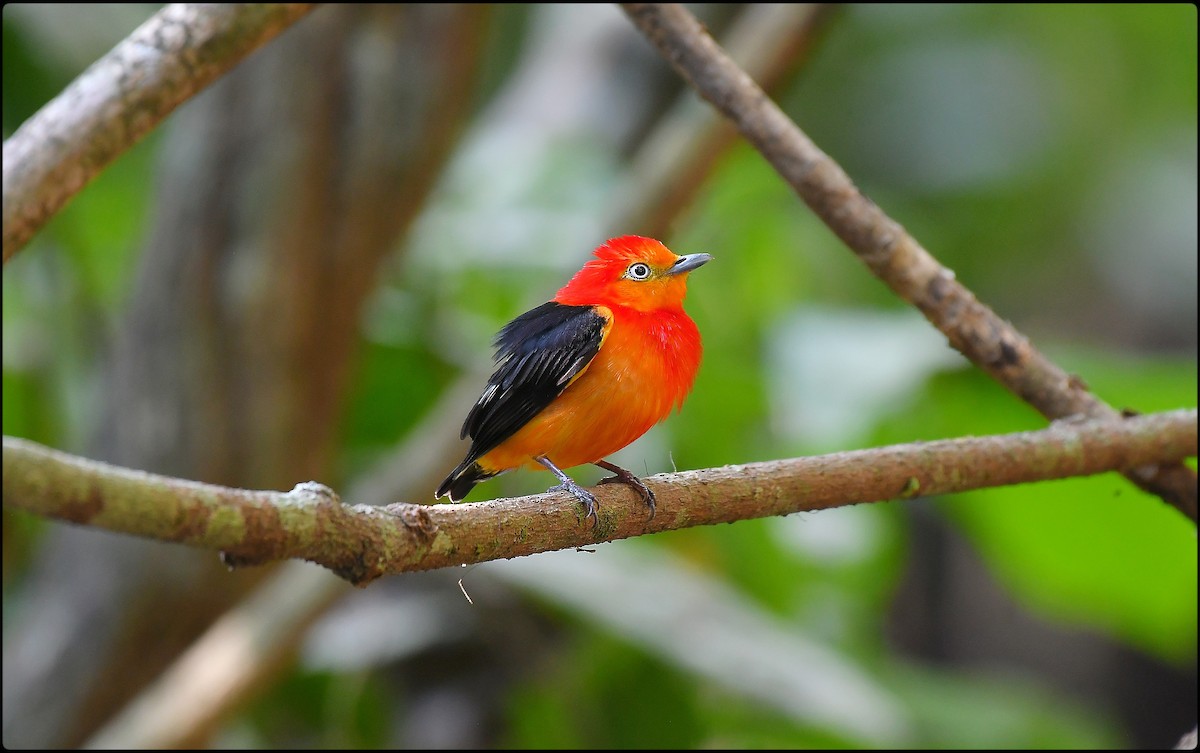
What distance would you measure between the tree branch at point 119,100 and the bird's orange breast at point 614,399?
2.82 ft

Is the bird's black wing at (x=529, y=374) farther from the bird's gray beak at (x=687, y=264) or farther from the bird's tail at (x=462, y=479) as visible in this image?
the bird's gray beak at (x=687, y=264)

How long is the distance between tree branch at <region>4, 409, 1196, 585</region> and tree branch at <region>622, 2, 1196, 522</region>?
0.14 meters

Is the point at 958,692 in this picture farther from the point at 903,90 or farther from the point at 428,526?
the point at 903,90

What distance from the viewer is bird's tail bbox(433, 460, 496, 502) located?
1.94 m

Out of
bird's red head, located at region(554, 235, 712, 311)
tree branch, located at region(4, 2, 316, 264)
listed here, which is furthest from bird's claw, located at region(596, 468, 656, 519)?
tree branch, located at region(4, 2, 316, 264)

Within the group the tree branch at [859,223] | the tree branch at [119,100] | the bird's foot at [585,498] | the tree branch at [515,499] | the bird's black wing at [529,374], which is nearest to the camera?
the tree branch at [515,499]

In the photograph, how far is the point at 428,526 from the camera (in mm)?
1465

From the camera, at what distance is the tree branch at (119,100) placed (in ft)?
6.55

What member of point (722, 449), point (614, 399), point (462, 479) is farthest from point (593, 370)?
point (722, 449)

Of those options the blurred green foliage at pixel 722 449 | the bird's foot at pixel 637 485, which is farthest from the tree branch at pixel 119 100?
the blurred green foliage at pixel 722 449

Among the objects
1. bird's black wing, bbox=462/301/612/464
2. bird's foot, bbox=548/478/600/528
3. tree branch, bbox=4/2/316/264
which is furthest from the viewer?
tree branch, bbox=4/2/316/264

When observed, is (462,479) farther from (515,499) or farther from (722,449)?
(722,449)

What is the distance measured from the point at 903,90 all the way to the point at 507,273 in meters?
4.40

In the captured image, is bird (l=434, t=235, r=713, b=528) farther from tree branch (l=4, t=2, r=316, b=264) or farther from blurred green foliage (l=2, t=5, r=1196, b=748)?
blurred green foliage (l=2, t=5, r=1196, b=748)
